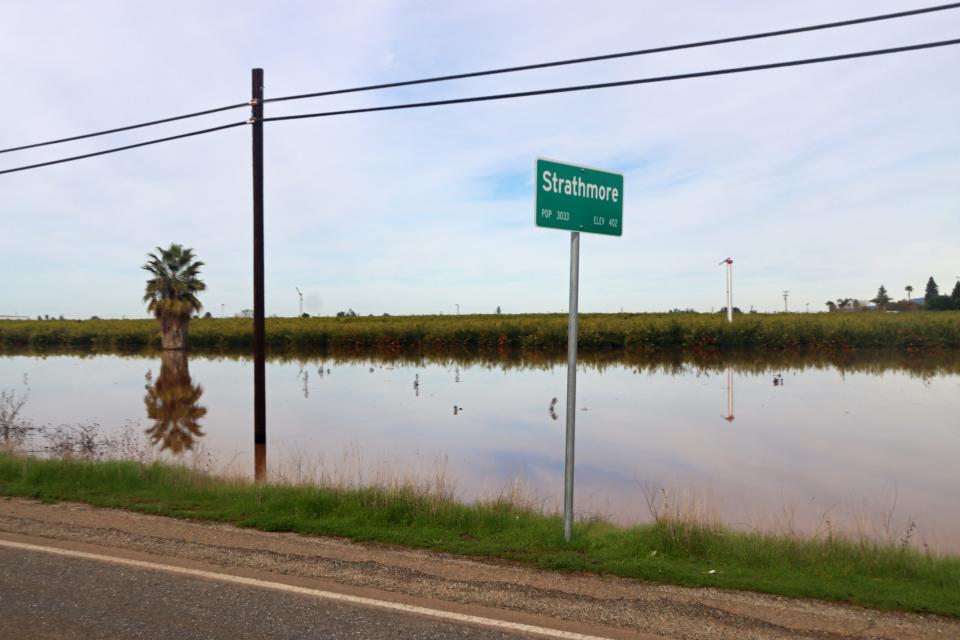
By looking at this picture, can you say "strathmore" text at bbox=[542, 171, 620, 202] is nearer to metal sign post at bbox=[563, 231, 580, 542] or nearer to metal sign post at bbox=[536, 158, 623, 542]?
metal sign post at bbox=[536, 158, 623, 542]

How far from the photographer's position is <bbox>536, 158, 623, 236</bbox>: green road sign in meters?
6.60

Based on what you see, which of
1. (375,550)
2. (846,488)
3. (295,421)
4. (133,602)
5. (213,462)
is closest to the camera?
(133,602)

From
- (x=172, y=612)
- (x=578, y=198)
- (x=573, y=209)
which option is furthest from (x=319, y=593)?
(x=578, y=198)

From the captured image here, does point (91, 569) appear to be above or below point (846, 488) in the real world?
above

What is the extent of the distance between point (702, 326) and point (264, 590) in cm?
5711

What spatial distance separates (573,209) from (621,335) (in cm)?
5423

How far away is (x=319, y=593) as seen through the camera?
5.68m

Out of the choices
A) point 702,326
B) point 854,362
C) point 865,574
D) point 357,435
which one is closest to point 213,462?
point 357,435

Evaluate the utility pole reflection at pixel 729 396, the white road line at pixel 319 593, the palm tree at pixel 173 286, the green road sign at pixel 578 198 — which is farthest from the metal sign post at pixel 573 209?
the palm tree at pixel 173 286

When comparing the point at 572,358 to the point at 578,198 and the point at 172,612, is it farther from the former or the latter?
the point at 172,612

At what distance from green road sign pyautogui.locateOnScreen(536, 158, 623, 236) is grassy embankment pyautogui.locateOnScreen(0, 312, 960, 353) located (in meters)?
51.0

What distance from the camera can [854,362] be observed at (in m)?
45.0

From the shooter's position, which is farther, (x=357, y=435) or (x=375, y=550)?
(x=357, y=435)

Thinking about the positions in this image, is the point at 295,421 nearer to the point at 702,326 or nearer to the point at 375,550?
the point at 375,550
